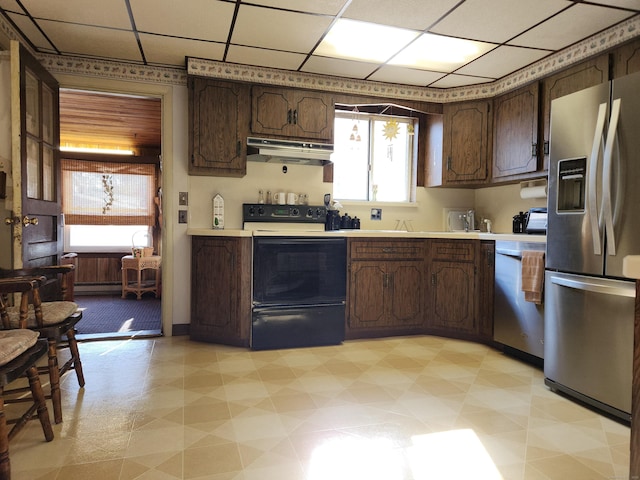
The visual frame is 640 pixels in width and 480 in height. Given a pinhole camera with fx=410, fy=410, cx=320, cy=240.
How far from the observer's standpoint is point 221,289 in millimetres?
3350

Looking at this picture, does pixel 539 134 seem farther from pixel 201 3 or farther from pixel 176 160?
pixel 176 160

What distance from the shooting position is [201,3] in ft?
8.19

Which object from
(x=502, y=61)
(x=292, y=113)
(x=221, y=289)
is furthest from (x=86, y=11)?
(x=502, y=61)

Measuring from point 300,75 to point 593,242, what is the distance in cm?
265

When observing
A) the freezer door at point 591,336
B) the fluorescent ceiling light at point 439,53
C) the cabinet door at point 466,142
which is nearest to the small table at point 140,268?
the cabinet door at point 466,142

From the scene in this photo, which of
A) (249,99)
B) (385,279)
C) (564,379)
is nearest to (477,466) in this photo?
(564,379)

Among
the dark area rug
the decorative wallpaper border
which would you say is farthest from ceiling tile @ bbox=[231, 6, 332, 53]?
the dark area rug

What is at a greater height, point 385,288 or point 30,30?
point 30,30

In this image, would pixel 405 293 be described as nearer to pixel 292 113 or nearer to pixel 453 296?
pixel 453 296

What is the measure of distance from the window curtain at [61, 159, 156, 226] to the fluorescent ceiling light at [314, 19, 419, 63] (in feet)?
14.6

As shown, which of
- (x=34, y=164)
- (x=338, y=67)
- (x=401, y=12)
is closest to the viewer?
(x=401, y=12)

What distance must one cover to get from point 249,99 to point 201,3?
1.10m

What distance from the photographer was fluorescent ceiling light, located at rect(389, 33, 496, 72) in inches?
117

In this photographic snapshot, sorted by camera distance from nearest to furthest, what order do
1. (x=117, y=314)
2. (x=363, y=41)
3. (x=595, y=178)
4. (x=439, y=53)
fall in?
1. (x=595, y=178)
2. (x=363, y=41)
3. (x=439, y=53)
4. (x=117, y=314)
